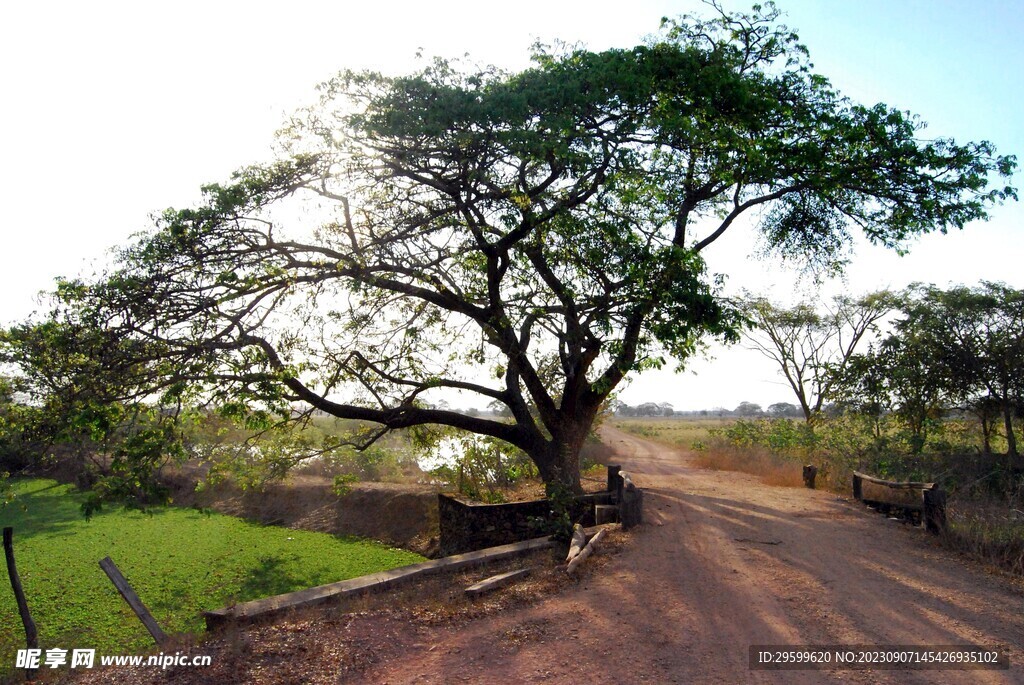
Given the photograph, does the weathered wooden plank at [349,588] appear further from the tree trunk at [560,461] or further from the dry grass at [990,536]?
the dry grass at [990,536]

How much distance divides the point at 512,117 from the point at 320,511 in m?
11.4

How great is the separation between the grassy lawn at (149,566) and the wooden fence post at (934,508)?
8511 millimetres

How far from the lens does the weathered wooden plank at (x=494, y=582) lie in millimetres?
7365

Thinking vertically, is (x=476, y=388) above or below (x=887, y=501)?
above

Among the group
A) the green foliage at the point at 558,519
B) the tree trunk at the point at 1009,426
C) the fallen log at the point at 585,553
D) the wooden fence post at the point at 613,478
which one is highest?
the tree trunk at the point at 1009,426

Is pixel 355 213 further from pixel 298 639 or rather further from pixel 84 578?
pixel 84 578

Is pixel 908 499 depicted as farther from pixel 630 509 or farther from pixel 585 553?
pixel 585 553

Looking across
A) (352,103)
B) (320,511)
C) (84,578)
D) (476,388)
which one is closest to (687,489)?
(476,388)

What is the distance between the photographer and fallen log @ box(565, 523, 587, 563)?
832cm

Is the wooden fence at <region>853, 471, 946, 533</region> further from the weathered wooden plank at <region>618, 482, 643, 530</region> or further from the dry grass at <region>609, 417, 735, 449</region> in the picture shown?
the dry grass at <region>609, 417, 735, 449</region>

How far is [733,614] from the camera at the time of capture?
6.38 metres

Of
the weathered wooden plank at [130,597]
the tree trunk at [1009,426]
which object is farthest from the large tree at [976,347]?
the weathered wooden plank at [130,597]

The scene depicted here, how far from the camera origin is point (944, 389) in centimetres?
1630

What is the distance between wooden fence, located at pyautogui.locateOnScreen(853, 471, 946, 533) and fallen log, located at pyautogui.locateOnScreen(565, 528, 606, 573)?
4.54m
